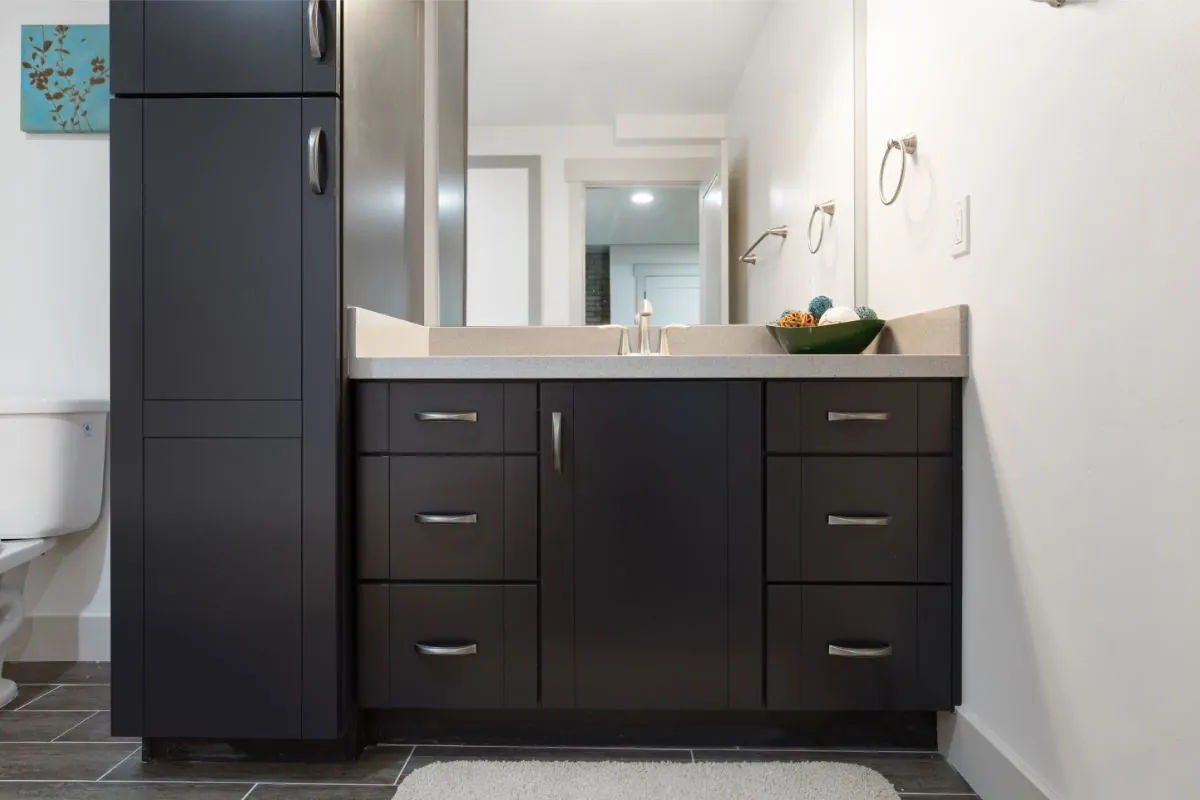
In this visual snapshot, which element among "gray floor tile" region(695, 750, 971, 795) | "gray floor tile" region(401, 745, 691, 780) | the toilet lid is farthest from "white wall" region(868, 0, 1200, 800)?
the toilet lid

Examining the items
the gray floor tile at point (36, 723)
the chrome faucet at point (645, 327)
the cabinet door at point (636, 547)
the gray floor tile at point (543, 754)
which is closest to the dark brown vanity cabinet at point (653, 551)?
the cabinet door at point (636, 547)

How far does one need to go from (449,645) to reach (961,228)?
4.32 feet

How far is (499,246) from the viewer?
6.81 feet

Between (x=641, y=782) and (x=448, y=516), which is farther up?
(x=448, y=516)

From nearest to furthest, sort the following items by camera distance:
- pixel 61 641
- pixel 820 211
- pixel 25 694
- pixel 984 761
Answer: pixel 984 761 → pixel 25 694 → pixel 820 211 → pixel 61 641

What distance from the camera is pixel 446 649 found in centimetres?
154

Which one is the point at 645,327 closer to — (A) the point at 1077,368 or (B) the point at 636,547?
(B) the point at 636,547

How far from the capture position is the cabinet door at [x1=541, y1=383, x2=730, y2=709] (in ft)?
5.09

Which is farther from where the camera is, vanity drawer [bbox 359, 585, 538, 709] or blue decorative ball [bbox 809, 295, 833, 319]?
blue decorative ball [bbox 809, 295, 833, 319]

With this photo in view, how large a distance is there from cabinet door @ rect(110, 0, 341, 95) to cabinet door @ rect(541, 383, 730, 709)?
0.79m

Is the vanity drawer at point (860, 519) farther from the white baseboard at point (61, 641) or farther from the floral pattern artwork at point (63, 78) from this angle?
the floral pattern artwork at point (63, 78)

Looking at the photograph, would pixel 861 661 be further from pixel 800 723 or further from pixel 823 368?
pixel 823 368

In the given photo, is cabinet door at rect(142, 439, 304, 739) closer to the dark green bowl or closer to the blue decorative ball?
the dark green bowl

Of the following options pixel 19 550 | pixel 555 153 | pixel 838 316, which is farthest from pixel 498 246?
pixel 19 550
